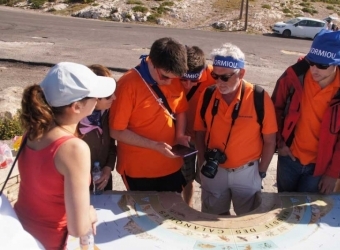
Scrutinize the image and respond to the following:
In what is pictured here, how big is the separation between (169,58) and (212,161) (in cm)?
94

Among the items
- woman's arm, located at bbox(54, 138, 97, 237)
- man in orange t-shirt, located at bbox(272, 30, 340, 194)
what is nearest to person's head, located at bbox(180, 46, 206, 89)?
man in orange t-shirt, located at bbox(272, 30, 340, 194)

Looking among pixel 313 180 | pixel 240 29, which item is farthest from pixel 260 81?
pixel 240 29

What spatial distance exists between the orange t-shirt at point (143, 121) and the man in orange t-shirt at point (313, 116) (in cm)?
91

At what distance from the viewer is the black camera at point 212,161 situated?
373 cm

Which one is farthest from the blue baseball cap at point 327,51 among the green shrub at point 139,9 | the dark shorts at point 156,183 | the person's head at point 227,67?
the green shrub at point 139,9

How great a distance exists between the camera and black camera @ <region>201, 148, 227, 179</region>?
3.73 meters

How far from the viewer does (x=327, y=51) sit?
3.55m

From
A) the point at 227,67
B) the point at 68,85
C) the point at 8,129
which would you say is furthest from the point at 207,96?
the point at 8,129

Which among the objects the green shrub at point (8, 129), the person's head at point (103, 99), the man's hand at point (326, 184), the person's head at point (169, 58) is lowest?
the green shrub at point (8, 129)

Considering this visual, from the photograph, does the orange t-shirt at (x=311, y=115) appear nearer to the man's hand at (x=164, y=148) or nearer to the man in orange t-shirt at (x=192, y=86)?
the man in orange t-shirt at (x=192, y=86)

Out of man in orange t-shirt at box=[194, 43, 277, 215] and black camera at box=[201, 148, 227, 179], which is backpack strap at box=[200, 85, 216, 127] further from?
black camera at box=[201, 148, 227, 179]

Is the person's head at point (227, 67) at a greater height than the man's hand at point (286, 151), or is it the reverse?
the person's head at point (227, 67)

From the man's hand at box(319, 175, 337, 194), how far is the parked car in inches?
967

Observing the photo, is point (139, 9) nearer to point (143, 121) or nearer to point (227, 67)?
point (143, 121)
